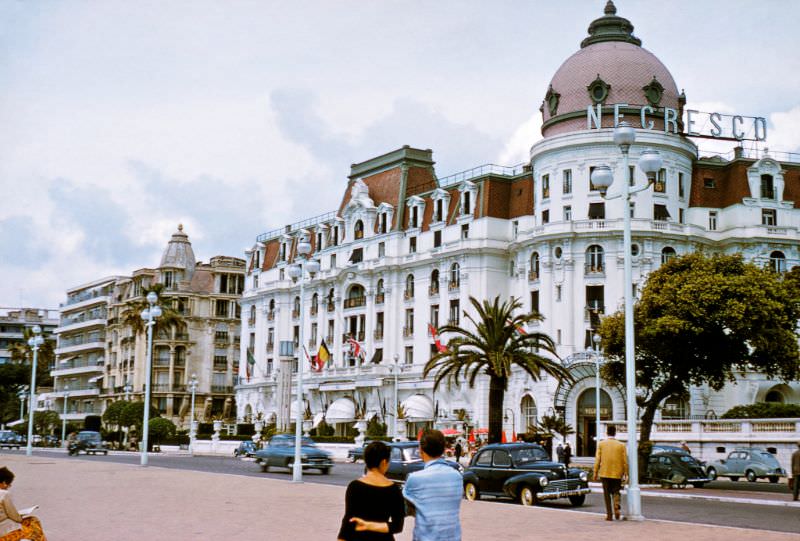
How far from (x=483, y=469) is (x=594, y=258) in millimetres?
40040

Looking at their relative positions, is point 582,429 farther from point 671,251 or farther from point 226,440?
point 226,440

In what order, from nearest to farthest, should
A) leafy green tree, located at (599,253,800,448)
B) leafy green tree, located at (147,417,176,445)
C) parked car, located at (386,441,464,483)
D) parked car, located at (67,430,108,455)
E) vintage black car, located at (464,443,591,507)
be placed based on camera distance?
vintage black car, located at (464,443,591,507) → parked car, located at (386,441,464,483) → leafy green tree, located at (599,253,800,448) → parked car, located at (67,430,108,455) → leafy green tree, located at (147,417,176,445)

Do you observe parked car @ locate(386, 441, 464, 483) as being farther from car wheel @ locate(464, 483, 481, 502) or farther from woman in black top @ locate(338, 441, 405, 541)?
woman in black top @ locate(338, 441, 405, 541)

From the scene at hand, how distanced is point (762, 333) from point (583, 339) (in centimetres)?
2326

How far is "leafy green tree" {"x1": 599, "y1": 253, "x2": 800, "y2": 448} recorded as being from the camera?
134ft

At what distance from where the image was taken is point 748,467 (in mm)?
39188

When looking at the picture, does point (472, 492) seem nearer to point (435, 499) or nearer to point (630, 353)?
point (630, 353)

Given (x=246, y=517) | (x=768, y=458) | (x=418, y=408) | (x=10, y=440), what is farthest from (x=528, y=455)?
(x=10, y=440)

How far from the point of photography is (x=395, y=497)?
8.01 m

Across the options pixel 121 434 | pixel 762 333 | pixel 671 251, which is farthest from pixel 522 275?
pixel 121 434

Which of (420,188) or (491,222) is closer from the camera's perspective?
(491,222)

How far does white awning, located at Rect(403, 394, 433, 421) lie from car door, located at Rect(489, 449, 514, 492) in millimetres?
43613

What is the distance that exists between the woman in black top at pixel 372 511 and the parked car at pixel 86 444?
59.7 meters

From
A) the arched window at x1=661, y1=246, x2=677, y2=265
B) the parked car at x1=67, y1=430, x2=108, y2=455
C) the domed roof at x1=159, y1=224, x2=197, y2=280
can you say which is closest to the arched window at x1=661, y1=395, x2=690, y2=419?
the arched window at x1=661, y1=246, x2=677, y2=265
